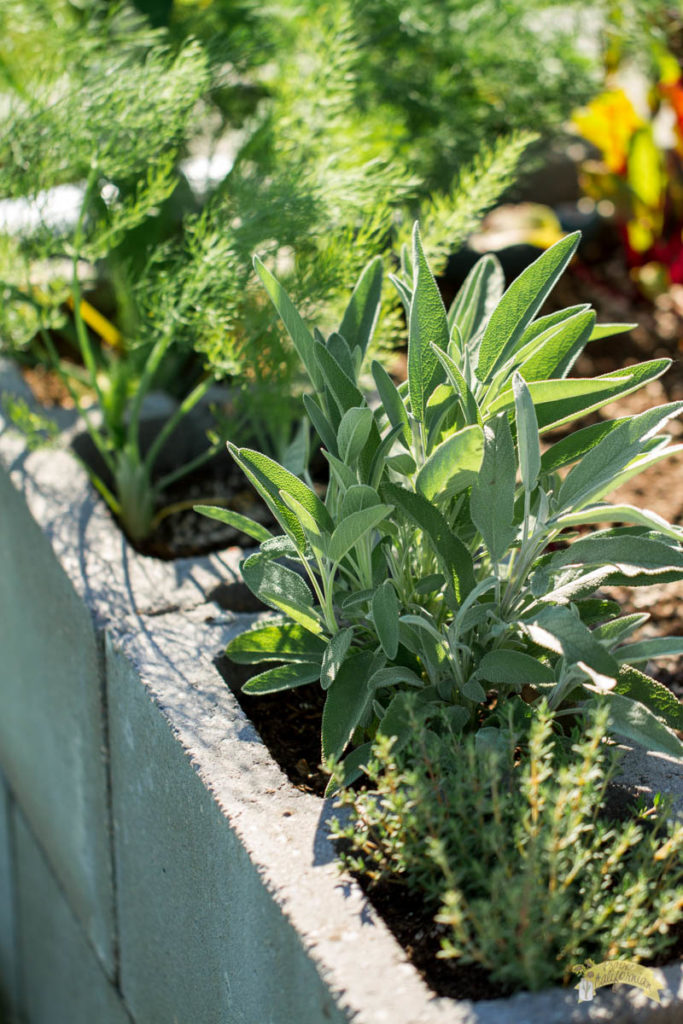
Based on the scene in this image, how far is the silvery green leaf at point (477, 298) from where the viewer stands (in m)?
1.09

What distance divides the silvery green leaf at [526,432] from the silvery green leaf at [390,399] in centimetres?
14

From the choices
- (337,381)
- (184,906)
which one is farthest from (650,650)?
(184,906)

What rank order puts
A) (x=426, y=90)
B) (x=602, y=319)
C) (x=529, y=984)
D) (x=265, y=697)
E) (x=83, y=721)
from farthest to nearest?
1. (x=602, y=319)
2. (x=426, y=90)
3. (x=83, y=721)
4. (x=265, y=697)
5. (x=529, y=984)

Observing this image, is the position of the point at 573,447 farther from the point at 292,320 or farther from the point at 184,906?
the point at 184,906

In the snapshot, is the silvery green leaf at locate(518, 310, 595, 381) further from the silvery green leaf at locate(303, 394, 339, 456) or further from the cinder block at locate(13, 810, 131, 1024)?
the cinder block at locate(13, 810, 131, 1024)

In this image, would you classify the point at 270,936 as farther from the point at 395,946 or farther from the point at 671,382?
the point at 671,382

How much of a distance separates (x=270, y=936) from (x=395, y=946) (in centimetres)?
13

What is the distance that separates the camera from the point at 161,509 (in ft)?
5.86

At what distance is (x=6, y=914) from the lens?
2.60 m

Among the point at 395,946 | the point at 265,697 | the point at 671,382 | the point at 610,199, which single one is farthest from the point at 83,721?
the point at 610,199

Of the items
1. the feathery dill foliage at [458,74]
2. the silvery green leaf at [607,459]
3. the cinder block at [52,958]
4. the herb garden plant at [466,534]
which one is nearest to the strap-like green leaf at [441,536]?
the herb garden plant at [466,534]

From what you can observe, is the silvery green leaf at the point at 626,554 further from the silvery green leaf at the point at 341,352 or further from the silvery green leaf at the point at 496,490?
the silvery green leaf at the point at 341,352

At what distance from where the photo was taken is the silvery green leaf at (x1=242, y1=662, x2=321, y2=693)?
3.28 ft

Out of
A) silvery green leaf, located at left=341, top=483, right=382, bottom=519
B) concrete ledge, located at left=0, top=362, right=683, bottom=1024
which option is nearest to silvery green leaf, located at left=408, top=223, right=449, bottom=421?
silvery green leaf, located at left=341, top=483, right=382, bottom=519
